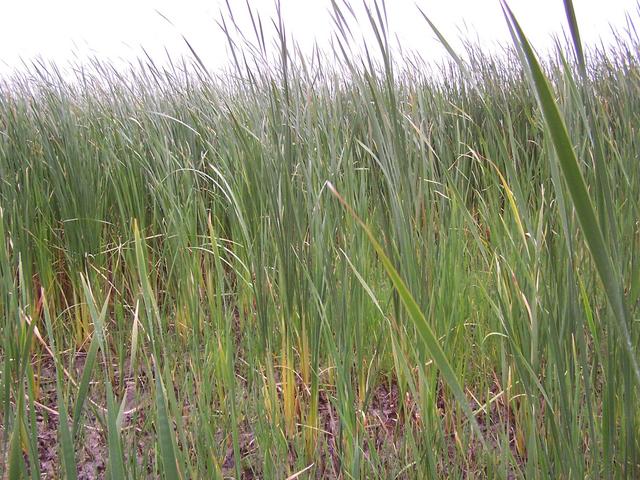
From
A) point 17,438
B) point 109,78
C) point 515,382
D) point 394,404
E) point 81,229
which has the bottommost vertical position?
point 394,404

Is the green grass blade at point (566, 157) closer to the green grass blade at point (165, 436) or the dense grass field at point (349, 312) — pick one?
the dense grass field at point (349, 312)

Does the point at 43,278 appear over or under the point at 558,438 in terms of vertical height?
over

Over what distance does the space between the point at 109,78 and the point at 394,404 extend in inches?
93.7

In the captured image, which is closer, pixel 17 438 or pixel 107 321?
pixel 17 438

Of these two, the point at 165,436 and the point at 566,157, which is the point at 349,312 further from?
the point at 566,157

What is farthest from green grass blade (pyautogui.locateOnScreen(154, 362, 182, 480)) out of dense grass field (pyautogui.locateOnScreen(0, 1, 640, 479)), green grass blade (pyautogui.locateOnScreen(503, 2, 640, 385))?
green grass blade (pyautogui.locateOnScreen(503, 2, 640, 385))

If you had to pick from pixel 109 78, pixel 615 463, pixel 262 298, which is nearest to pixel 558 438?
pixel 615 463

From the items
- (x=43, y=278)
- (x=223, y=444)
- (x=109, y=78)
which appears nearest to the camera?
(x=223, y=444)

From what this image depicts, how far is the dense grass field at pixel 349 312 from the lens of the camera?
2.73 feet

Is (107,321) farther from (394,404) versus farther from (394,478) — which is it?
(394,478)

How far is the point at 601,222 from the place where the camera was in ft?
2.14

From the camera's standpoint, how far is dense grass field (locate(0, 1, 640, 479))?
2.73ft

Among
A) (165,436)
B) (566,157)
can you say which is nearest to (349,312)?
(165,436)

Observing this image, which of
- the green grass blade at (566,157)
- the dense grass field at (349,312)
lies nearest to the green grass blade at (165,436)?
the dense grass field at (349,312)
